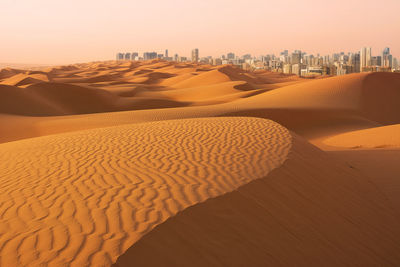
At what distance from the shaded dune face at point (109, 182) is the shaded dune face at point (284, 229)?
0.20 meters

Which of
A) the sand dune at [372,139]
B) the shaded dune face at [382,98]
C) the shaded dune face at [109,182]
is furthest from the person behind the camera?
the shaded dune face at [382,98]

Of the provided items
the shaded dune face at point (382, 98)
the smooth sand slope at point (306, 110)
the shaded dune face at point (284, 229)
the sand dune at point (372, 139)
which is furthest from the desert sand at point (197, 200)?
the shaded dune face at point (382, 98)

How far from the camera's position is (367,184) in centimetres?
768

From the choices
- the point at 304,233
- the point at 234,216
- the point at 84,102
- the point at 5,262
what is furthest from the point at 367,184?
the point at 84,102

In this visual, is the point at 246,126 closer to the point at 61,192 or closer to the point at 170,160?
the point at 170,160

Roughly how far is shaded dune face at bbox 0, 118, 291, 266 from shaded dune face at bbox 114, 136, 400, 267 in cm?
20

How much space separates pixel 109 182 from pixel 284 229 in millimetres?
2435

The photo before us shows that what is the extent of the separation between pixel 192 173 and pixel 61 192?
1.86m

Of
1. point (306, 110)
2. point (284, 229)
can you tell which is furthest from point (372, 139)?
point (284, 229)

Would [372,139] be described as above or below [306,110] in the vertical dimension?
below

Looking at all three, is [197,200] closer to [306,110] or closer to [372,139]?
[372,139]

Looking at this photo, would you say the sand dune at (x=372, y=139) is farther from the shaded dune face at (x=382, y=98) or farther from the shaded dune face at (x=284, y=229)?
the shaded dune face at (x=382, y=98)

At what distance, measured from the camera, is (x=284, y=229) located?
4.67m

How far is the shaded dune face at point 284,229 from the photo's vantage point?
12.2 ft
